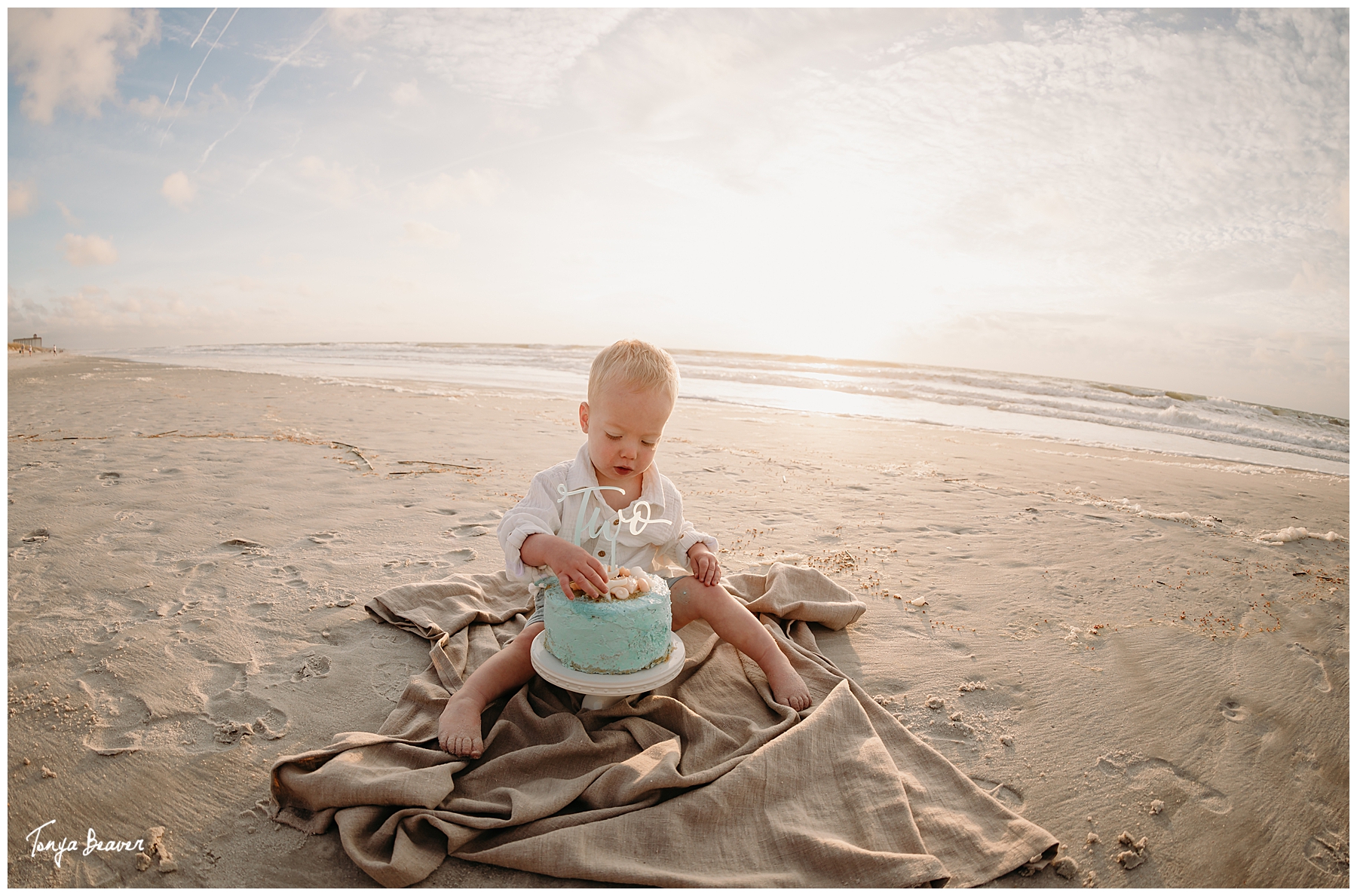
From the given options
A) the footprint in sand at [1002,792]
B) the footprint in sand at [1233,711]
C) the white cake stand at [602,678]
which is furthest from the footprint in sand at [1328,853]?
the white cake stand at [602,678]

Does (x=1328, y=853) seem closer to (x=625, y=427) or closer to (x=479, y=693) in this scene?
(x=625, y=427)

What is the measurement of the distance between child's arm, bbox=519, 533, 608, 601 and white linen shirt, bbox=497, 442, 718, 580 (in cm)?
6

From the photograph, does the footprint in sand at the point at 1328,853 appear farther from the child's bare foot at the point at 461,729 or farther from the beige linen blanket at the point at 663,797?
the child's bare foot at the point at 461,729

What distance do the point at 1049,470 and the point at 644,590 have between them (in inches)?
276

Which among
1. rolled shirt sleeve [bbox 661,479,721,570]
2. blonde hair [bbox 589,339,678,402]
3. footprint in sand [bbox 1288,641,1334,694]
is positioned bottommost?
footprint in sand [bbox 1288,641,1334,694]

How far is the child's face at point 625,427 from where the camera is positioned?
2.64 metres

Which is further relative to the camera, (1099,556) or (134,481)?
(134,481)

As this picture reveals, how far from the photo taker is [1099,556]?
181 inches

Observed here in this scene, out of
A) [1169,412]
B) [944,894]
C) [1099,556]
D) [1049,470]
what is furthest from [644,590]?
[1169,412]

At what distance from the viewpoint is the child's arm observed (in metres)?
2.41

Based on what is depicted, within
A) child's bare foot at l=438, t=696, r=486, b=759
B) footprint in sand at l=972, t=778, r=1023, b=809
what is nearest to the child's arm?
child's bare foot at l=438, t=696, r=486, b=759

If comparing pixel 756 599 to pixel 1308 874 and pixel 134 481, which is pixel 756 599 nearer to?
pixel 1308 874

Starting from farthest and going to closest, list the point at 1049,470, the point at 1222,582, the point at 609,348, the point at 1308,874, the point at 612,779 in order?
the point at 1049,470
the point at 1222,582
the point at 609,348
the point at 612,779
the point at 1308,874

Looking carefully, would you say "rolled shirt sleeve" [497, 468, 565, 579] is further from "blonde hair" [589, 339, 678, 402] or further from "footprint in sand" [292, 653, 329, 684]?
"footprint in sand" [292, 653, 329, 684]
